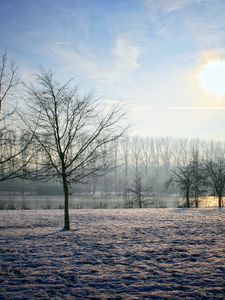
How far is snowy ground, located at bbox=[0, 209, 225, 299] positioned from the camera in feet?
16.6

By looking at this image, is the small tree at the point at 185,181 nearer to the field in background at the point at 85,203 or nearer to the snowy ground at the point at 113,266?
the field in background at the point at 85,203

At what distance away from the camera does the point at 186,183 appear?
34656 millimetres

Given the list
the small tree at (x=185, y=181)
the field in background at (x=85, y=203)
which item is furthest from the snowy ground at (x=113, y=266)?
the small tree at (x=185, y=181)

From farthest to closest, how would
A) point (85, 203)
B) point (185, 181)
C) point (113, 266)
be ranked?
point (85, 203) → point (185, 181) → point (113, 266)

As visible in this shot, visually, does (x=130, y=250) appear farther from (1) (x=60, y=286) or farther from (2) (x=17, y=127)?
(2) (x=17, y=127)

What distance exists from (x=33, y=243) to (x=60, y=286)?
4.37 metres

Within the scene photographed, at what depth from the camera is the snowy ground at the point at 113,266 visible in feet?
16.6

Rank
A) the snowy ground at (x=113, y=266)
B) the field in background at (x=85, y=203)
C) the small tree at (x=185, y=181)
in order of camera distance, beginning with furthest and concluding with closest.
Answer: the small tree at (x=185, y=181) → the field in background at (x=85, y=203) → the snowy ground at (x=113, y=266)

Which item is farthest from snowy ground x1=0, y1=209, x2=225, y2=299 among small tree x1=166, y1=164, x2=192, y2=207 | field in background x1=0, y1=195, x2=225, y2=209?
small tree x1=166, y1=164, x2=192, y2=207

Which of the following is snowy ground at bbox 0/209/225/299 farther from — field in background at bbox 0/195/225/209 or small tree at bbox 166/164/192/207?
small tree at bbox 166/164/192/207

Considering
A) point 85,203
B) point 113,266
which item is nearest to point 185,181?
point 85,203

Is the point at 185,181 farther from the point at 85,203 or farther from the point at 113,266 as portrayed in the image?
the point at 113,266

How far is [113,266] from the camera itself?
6613mm

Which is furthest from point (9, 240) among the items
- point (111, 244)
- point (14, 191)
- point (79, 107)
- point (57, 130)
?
point (14, 191)
